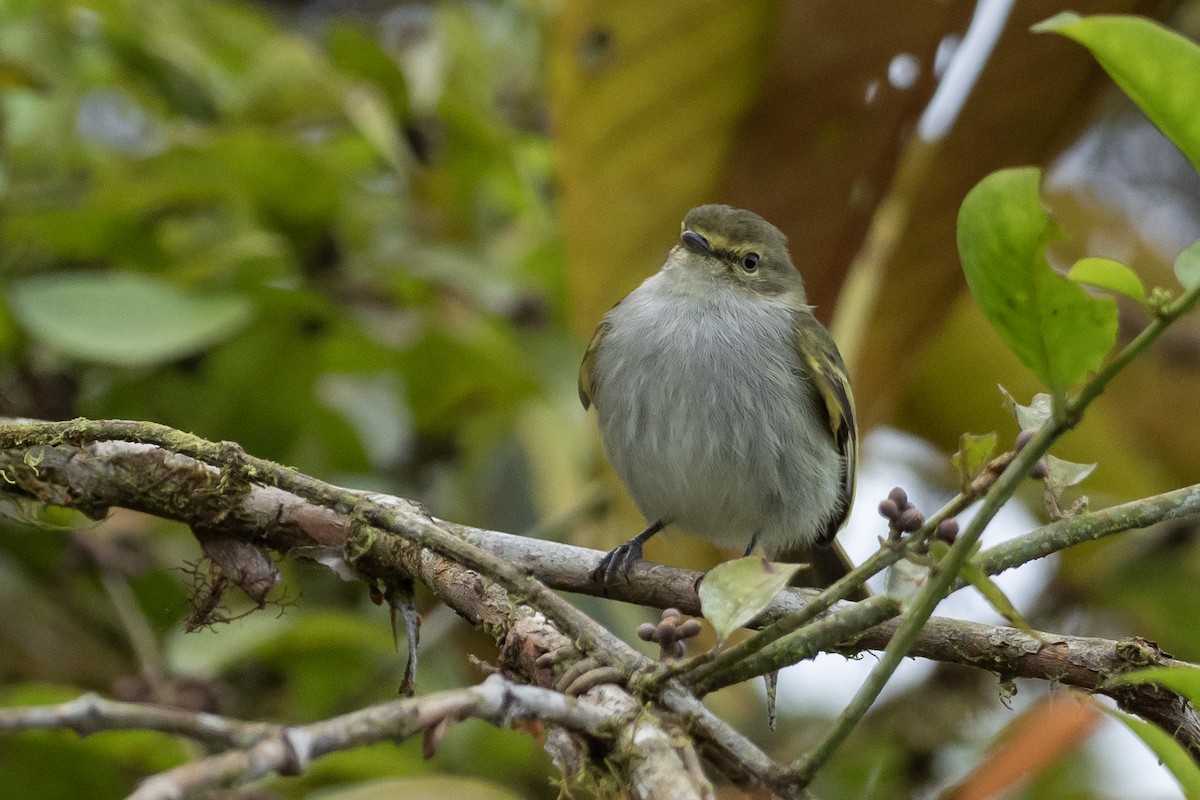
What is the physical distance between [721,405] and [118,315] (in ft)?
5.53

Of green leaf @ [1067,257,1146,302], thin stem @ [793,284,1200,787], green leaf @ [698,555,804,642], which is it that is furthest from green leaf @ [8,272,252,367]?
green leaf @ [1067,257,1146,302]

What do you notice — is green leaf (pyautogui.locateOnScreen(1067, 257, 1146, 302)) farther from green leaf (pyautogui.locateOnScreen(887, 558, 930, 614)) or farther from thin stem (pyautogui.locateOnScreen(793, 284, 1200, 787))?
green leaf (pyautogui.locateOnScreen(887, 558, 930, 614))

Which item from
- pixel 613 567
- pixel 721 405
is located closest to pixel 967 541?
pixel 613 567

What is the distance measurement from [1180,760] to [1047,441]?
1.62 ft

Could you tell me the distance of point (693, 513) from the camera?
3.76m

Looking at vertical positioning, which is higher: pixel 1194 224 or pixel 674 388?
pixel 1194 224

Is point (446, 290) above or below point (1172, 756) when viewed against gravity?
above

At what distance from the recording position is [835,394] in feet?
12.4

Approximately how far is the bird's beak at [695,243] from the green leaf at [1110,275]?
95.4 inches

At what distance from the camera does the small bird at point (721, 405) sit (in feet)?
12.1

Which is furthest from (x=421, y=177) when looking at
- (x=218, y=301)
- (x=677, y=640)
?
(x=677, y=640)

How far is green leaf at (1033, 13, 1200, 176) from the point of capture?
1.52 m

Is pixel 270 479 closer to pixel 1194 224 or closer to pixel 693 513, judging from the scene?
pixel 693 513

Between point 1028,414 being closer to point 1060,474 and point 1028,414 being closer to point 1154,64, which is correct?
point 1060,474
